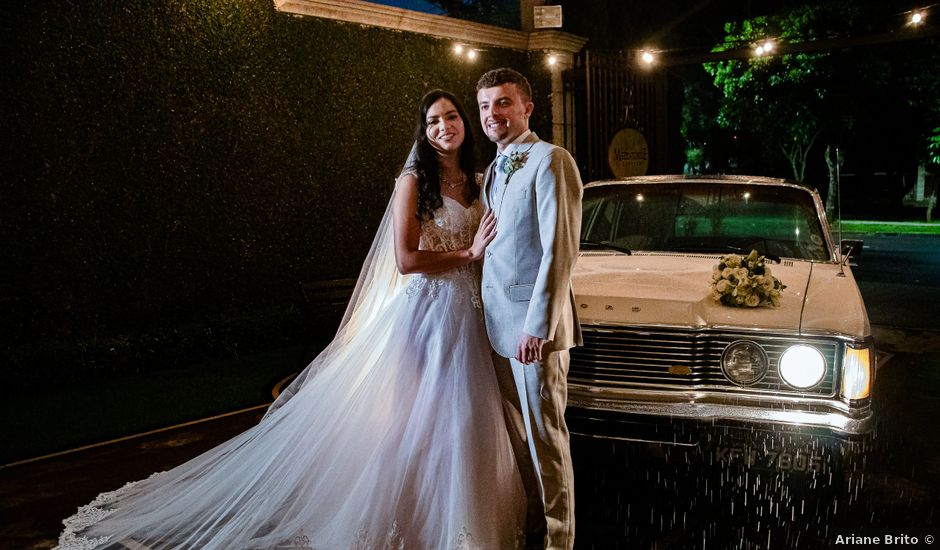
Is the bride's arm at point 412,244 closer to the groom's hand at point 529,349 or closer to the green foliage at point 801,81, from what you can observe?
the groom's hand at point 529,349

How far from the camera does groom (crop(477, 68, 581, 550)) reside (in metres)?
3.04

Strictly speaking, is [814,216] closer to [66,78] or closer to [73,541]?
[73,541]

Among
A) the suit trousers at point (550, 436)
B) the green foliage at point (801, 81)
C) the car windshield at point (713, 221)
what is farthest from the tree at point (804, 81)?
the suit trousers at point (550, 436)

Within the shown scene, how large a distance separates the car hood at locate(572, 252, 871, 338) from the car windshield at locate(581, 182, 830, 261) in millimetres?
464

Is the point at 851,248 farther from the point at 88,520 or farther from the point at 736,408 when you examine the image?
the point at 88,520

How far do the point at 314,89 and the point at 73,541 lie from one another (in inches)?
248

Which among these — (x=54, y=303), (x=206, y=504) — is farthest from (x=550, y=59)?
(x=206, y=504)

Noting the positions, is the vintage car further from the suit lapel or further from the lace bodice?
the suit lapel

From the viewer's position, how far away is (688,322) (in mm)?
3850

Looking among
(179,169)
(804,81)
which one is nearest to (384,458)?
(179,169)

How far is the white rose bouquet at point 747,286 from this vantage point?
13.0 feet

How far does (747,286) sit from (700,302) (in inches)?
10.0

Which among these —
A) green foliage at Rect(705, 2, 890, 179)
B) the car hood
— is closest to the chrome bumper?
the car hood

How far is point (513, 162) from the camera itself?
3203 mm
